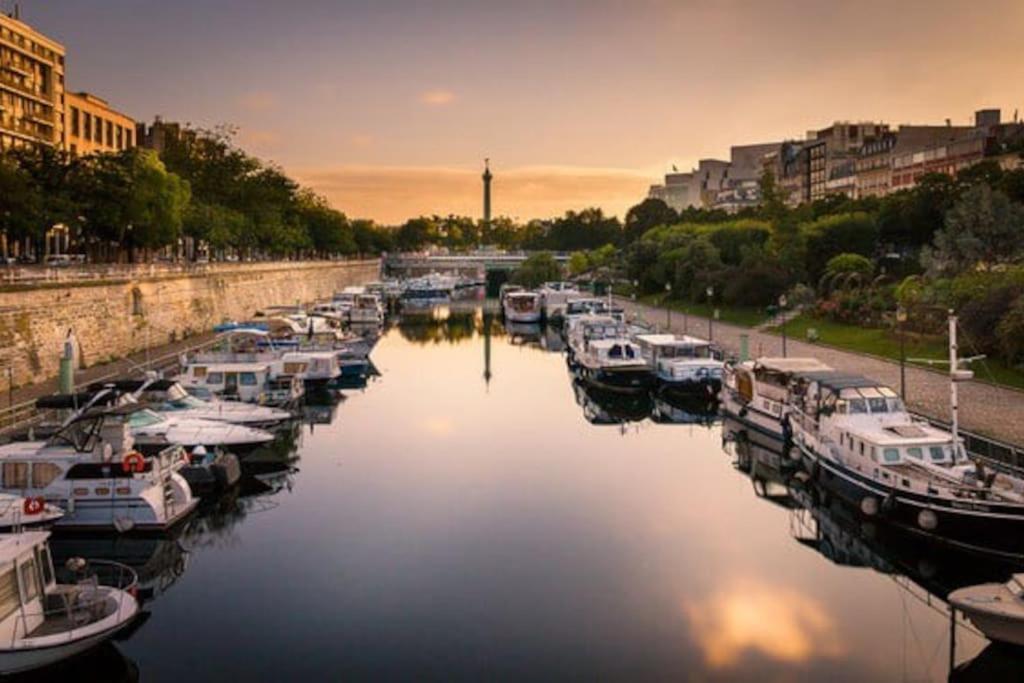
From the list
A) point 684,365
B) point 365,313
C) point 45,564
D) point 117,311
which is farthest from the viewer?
point 365,313

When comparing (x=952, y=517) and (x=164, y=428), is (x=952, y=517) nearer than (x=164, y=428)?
Yes

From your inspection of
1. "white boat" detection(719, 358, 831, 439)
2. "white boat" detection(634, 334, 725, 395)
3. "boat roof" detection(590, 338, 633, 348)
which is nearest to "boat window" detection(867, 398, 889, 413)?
"white boat" detection(719, 358, 831, 439)

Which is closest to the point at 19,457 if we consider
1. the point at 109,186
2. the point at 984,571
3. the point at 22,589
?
the point at 22,589

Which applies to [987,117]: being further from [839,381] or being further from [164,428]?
[164,428]

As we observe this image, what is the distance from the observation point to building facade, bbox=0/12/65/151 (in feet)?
297

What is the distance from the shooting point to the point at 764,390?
40062 mm

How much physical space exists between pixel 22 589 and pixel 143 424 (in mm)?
14808

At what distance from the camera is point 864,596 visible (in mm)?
22562

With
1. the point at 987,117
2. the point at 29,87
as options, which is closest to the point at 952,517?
the point at 29,87

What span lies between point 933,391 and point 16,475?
32.2 meters

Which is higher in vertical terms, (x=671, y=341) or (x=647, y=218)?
(x=647, y=218)

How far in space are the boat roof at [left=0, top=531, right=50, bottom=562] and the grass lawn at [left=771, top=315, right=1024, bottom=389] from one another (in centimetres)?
3426

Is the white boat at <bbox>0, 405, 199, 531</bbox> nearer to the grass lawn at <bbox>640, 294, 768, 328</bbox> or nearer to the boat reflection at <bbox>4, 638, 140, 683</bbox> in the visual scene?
the boat reflection at <bbox>4, 638, 140, 683</bbox>

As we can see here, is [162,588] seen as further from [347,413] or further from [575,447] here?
[347,413]
